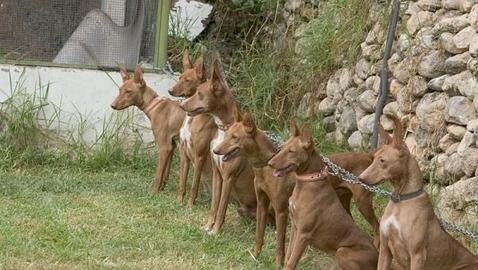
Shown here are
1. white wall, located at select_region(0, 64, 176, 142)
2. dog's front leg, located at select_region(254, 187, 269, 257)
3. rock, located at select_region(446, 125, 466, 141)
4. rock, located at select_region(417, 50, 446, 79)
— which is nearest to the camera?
dog's front leg, located at select_region(254, 187, 269, 257)

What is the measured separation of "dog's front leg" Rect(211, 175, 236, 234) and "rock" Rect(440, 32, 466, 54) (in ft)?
6.28

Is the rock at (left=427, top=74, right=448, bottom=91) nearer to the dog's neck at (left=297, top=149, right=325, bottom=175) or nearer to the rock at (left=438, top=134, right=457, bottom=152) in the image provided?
the rock at (left=438, top=134, right=457, bottom=152)

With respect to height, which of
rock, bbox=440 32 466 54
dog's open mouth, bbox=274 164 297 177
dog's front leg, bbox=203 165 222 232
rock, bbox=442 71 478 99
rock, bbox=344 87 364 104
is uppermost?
rock, bbox=440 32 466 54

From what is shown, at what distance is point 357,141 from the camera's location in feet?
32.2

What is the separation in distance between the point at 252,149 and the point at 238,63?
4.52 m

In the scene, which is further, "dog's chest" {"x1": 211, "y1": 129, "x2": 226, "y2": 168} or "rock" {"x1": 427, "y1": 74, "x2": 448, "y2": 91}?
"rock" {"x1": 427, "y1": 74, "x2": 448, "y2": 91}

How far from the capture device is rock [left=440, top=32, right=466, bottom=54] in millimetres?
8539

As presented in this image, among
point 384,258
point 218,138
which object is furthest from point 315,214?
point 218,138

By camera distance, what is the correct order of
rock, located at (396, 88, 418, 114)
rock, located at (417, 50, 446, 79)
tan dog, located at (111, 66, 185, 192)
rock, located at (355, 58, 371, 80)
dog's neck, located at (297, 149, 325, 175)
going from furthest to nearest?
rock, located at (355, 58, 371, 80)
tan dog, located at (111, 66, 185, 192)
rock, located at (396, 88, 418, 114)
rock, located at (417, 50, 446, 79)
dog's neck, located at (297, 149, 325, 175)

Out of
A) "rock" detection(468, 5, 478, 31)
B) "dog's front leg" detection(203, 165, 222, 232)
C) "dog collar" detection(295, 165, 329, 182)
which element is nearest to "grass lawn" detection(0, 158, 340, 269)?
"dog's front leg" detection(203, 165, 222, 232)

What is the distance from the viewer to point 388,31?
9.60 metres

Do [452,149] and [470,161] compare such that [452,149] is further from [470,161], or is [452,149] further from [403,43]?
[403,43]

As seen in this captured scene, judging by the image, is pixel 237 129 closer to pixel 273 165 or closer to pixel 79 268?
pixel 273 165

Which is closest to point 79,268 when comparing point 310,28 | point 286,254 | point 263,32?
point 286,254
